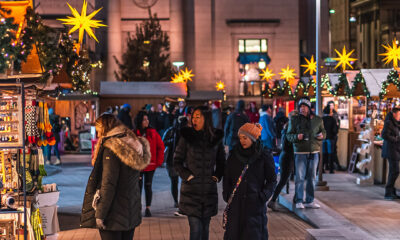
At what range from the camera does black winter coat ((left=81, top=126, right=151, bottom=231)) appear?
6977mm

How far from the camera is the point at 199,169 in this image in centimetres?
785

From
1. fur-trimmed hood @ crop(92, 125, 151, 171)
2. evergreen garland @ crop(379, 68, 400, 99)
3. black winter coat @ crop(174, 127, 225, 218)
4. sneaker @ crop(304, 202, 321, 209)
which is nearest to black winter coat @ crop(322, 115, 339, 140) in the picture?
evergreen garland @ crop(379, 68, 400, 99)

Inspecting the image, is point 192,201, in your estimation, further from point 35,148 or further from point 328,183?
point 328,183

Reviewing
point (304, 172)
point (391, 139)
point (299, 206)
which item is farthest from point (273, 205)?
point (391, 139)

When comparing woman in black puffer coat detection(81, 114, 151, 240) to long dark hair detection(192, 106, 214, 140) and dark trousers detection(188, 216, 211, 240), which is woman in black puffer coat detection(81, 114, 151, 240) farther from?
long dark hair detection(192, 106, 214, 140)

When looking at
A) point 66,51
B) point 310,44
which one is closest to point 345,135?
point 66,51

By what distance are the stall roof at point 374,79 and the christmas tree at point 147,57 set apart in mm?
22658

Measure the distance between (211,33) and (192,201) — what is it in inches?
1519

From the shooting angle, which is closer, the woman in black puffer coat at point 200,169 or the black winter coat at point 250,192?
the black winter coat at point 250,192

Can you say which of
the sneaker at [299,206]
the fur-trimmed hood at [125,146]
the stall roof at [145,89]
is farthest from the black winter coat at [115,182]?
the stall roof at [145,89]

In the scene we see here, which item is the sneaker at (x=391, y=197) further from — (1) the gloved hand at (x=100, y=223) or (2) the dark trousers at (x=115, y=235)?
(1) the gloved hand at (x=100, y=223)

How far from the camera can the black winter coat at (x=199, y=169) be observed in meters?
7.76

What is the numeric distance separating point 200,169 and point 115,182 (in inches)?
47.9

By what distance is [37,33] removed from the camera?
26.2 ft
